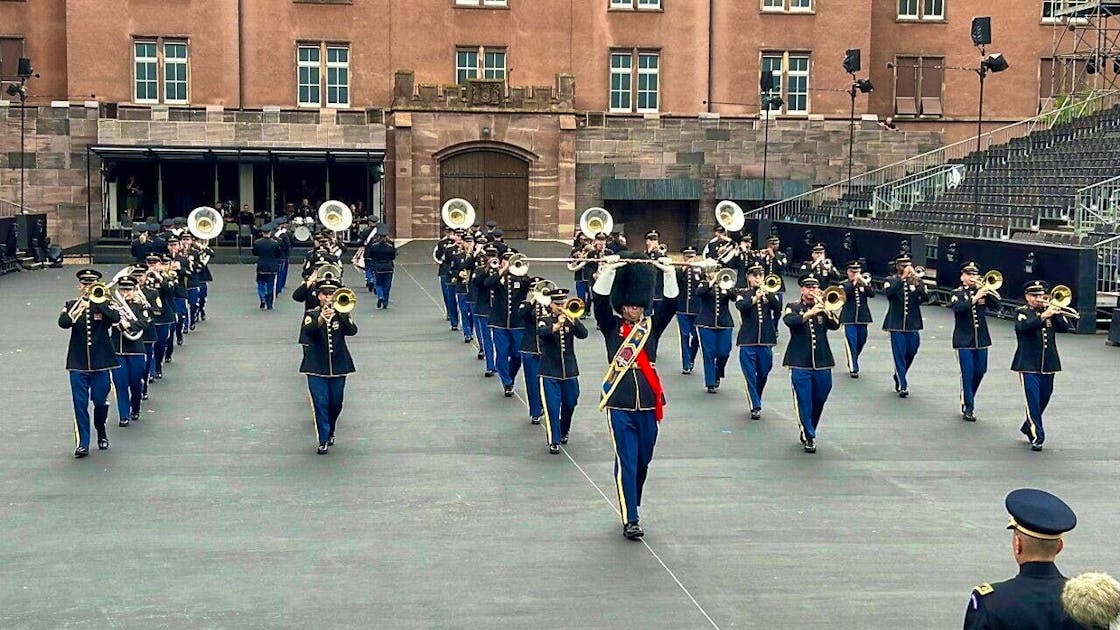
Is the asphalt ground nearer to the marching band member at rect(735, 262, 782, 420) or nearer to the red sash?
the marching band member at rect(735, 262, 782, 420)

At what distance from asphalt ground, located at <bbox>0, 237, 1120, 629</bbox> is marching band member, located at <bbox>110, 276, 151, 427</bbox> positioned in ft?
1.06

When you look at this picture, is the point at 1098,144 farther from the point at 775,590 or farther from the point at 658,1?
the point at 775,590

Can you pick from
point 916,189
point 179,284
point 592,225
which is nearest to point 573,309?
point 179,284

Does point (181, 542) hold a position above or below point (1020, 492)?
below

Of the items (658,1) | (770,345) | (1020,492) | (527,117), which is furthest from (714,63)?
(1020,492)

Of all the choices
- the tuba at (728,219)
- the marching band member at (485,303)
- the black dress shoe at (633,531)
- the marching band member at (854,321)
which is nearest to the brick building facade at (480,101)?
the tuba at (728,219)

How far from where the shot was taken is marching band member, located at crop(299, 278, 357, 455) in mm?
14305

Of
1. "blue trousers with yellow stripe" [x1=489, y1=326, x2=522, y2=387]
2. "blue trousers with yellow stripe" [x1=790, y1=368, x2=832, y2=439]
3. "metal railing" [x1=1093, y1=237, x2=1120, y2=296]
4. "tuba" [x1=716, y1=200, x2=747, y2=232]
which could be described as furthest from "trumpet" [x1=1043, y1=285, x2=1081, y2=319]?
"tuba" [x1=716, y1=200, x2=747, y2=232]

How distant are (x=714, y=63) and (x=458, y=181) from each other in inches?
389

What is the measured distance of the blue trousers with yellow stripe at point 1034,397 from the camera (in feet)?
48.2

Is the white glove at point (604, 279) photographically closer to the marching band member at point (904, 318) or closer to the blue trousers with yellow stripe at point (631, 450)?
the blue trousers with yellow stripe at point (631, 450)

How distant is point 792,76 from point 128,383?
1415 inches

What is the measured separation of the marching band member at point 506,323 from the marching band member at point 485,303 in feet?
1.08

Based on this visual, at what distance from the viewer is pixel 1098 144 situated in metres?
36.6
